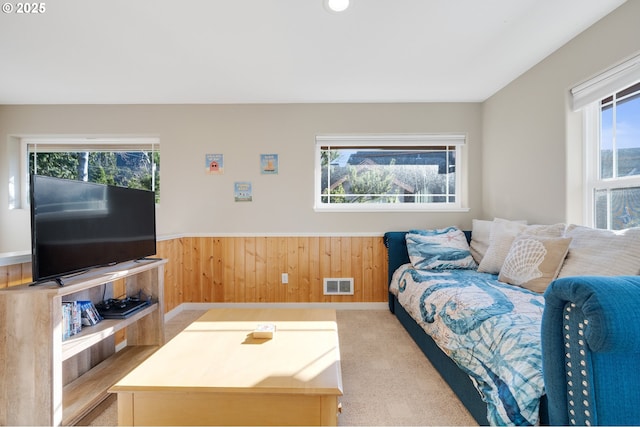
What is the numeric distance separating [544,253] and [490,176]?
1.48 meters

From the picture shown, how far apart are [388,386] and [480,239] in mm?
1744

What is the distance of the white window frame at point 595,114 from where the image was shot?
1785 mm

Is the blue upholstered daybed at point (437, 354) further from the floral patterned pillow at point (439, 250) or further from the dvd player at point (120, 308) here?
the dvd player at point (120, 308)

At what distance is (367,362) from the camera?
211 cm

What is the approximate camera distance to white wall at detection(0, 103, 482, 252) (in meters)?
3.29

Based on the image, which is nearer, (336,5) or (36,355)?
(36,355)

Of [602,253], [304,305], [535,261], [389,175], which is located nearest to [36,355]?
[304,305]

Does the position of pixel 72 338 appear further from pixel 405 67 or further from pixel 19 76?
pixel 405 67

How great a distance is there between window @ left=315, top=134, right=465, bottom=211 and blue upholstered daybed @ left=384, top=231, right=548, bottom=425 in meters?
0.50

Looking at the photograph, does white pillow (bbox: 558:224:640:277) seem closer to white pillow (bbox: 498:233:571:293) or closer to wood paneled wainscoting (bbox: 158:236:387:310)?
white pillow (bbox: 498:233:571:293)

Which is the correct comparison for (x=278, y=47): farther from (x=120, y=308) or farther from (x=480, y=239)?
(x=480, y=239)

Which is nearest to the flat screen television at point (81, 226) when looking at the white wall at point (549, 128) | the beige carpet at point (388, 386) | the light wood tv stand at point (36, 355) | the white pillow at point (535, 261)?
the light wood tv stand at point (36, 355)

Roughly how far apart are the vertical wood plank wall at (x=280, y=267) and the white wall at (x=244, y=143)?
5.7 inches

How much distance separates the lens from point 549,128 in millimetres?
2342
